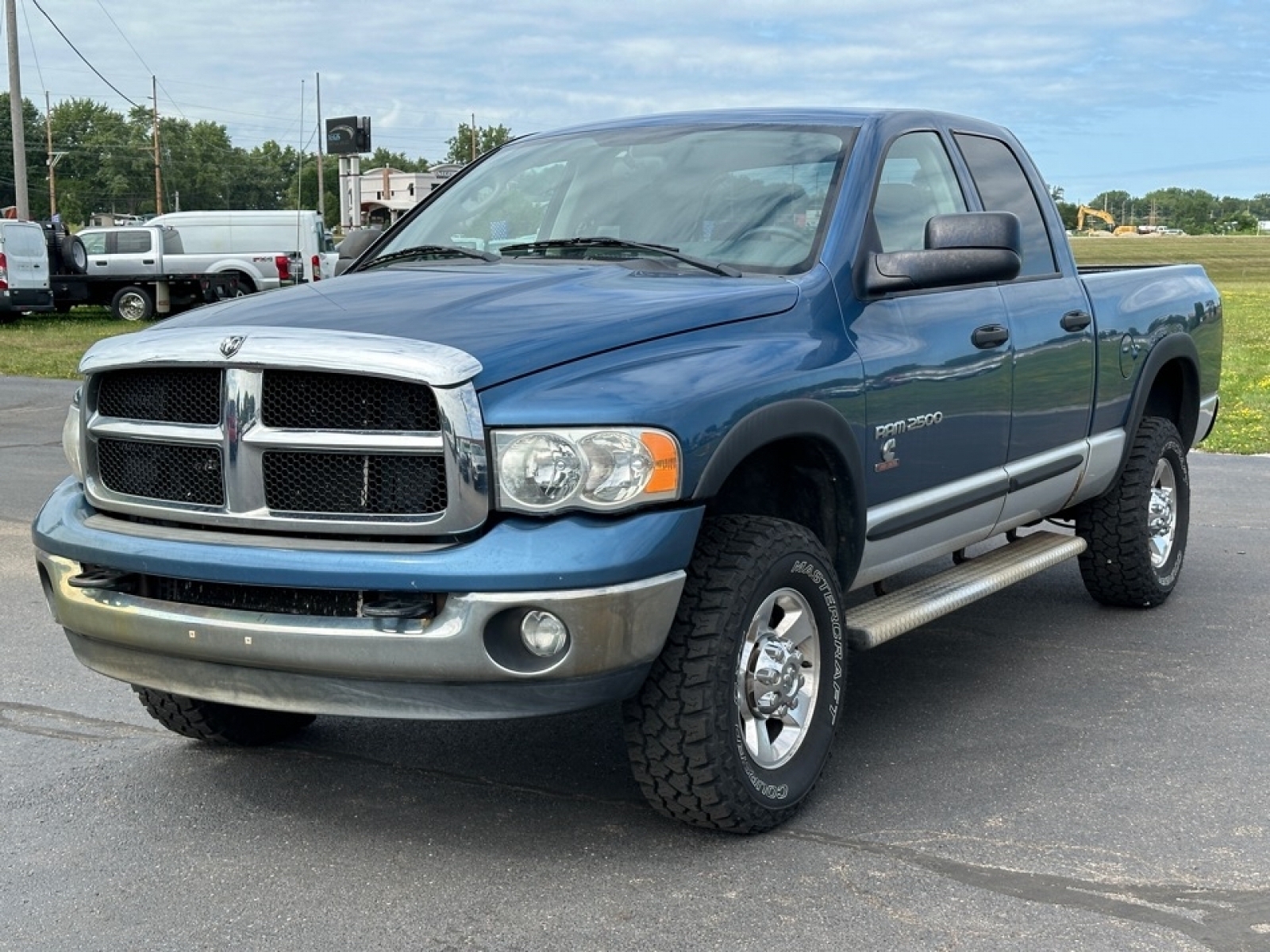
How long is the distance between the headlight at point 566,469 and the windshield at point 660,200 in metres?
1.14

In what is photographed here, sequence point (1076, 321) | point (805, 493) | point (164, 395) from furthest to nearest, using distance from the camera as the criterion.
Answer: point (1076, 321), point (805, 493), point (164, 395)

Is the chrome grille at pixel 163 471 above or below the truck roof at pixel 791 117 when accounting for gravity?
below

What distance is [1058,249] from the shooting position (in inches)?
235

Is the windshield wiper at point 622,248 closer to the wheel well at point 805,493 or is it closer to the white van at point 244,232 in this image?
the wheel well at point 805,493

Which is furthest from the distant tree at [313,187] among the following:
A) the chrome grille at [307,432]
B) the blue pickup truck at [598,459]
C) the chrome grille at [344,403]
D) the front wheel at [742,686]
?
the chrome grille at [344,403]

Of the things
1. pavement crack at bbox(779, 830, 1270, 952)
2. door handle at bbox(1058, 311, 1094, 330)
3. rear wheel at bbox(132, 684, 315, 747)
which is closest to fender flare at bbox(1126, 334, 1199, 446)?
door handle at bbox(1058, 311, 1094, 330)

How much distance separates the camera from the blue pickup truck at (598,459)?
11.6 ft

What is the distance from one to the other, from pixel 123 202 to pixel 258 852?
415ft

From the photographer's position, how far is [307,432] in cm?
360

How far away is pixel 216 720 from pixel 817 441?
194 cm

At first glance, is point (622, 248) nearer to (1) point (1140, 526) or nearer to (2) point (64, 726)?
(2) point (64, 726)

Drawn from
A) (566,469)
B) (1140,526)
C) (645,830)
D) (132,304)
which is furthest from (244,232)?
(566,469)

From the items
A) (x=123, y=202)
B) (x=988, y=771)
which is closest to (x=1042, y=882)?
(x=988, y=771)

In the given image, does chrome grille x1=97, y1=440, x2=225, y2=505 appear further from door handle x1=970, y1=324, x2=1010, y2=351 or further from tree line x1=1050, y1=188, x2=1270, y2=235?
tree line x1=1050, y1=188, x2=1270, y2=235
